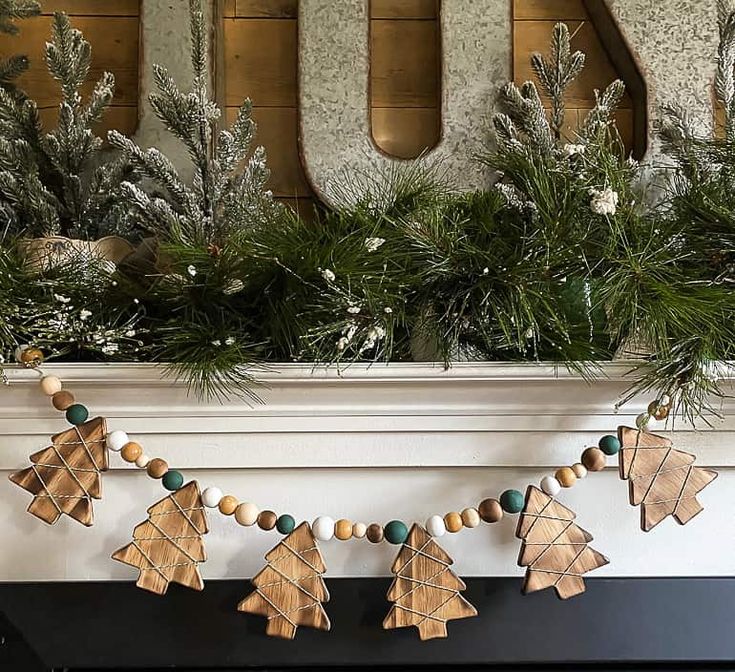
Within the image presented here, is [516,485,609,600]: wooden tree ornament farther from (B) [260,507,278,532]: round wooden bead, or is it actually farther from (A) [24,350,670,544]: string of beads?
(B) [260,507,278,532]: round wooden bead

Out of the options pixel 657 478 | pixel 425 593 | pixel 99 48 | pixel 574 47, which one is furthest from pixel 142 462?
pixel 574 47

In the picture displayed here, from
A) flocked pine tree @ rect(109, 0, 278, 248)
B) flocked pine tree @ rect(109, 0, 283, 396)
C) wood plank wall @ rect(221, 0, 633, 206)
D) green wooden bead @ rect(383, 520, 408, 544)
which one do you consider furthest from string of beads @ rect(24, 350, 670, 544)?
wood plank wall @ rect(221, 0, 633, 206)

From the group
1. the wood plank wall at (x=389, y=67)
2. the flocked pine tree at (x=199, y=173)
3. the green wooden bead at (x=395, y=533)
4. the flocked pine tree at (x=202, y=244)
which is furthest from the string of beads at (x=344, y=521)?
the wood plank wall at (x=389, y=67)

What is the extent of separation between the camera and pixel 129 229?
1.01 meters

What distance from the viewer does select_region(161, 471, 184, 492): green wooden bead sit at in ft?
2.74

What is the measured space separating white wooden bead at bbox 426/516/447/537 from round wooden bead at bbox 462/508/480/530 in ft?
0.08

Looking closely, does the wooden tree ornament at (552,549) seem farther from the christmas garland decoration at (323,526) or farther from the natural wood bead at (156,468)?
the natural wood bead at (156,468)

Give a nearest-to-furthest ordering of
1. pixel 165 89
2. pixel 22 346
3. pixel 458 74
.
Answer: pixel 22 346 < pixel 165 89 < pixel 458 74

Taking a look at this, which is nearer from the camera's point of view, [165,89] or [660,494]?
[660,494]

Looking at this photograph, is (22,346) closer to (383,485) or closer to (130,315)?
(130,315)

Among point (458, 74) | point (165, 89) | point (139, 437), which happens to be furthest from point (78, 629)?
point (458, 74)

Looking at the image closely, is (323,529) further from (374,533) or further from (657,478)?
(657,478)

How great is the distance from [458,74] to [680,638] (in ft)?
2.62

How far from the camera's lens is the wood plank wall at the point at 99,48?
1144 millimetres
